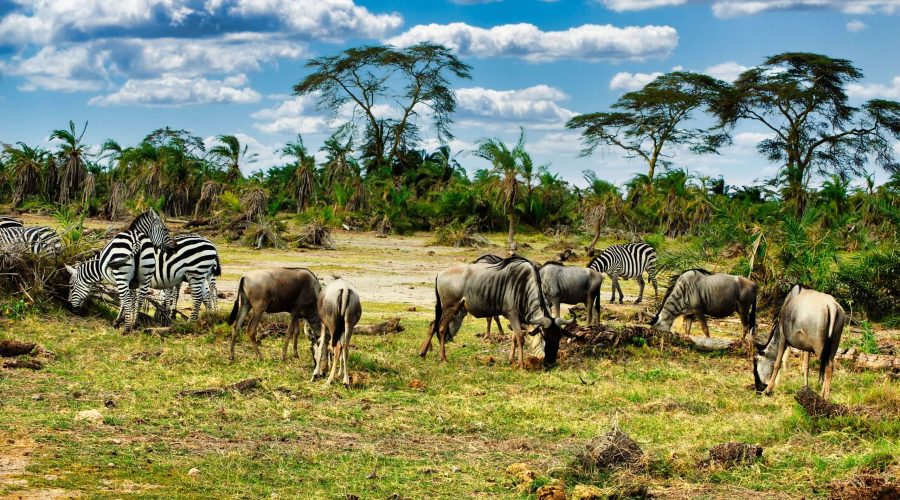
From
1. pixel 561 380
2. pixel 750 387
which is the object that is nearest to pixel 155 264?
pixel 561 380

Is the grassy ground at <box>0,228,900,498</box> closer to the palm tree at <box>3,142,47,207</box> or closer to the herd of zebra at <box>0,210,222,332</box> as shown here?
the herd of zebra at <box>0,210,222,332</box>

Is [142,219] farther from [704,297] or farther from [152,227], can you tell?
[704,297]

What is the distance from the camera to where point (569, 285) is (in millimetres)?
17688

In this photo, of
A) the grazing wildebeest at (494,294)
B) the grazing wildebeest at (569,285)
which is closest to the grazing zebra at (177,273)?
the grazing wildebeest at (494,294)

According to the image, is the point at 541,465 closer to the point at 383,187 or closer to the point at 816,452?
the point at 816,452

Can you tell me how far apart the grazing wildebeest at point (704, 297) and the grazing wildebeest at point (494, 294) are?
283cm

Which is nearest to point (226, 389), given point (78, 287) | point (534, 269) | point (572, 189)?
point (534, 269)

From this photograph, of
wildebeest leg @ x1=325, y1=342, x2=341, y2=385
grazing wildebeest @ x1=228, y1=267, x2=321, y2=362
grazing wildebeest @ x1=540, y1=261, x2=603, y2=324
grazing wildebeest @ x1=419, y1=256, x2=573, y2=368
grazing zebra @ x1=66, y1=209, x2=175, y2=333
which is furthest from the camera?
grazing wildebeest @ x1=540, y1=261, x2=603, y2=324

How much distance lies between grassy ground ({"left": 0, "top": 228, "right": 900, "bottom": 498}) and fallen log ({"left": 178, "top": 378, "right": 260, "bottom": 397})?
177 millimetres

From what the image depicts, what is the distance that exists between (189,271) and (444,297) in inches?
194

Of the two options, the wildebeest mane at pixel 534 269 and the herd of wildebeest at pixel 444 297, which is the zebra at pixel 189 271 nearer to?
the herd of wildebeest at pixel 444 297

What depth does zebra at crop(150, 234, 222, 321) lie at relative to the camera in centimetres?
1656

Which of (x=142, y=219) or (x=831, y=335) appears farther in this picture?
(x=142, y=219)

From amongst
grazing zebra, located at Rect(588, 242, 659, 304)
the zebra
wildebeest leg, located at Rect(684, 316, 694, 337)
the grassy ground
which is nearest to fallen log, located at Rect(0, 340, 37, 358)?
the grassy ground
